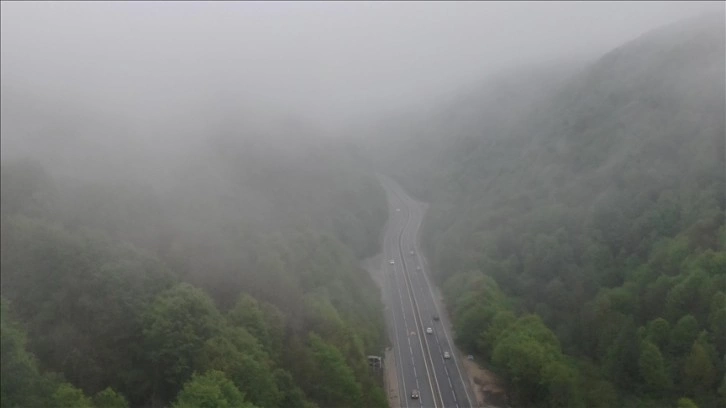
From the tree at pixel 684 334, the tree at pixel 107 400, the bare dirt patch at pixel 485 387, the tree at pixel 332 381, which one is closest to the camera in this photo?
the tree at pixel 107 400

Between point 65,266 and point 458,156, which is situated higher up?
point 458,156

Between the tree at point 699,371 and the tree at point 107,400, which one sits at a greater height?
the tree at point 107,400

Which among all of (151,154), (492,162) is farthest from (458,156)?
(151,154)

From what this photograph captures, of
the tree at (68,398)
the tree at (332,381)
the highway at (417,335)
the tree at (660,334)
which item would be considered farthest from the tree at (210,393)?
the tree at (660,334)

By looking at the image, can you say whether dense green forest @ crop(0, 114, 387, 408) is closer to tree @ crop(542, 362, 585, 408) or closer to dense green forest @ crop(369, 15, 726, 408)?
tree @ crop(542, 362, 585, 408)

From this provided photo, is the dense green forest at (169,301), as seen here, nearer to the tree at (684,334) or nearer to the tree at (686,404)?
the tree at (686,404)

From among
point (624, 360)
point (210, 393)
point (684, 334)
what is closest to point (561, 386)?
point (624, 360)

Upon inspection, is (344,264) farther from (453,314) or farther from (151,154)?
(151,154)
